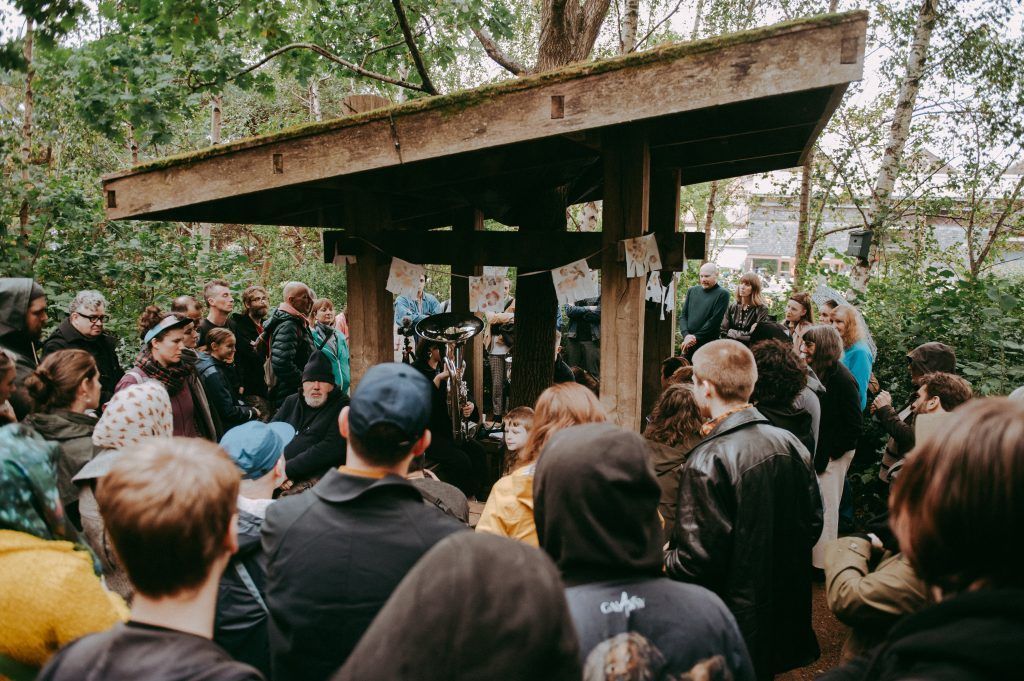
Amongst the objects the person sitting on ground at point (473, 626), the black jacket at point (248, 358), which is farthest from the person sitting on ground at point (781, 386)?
the black jacket at point (248, 358)

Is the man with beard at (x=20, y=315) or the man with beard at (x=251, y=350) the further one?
the man with beard at (x=251, y=350)

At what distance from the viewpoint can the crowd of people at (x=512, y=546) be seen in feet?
3.25

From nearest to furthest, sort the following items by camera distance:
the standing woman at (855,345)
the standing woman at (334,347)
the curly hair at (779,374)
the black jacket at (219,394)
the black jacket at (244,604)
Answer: the black jacket at (244,604) < the curly hair at (779,374) < the black jacket at (219,394) < the standing woman at (855,345) < the standing woman at (334,347)

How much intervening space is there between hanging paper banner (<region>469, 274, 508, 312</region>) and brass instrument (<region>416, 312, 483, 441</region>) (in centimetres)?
65

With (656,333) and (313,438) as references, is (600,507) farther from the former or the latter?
(656,333)

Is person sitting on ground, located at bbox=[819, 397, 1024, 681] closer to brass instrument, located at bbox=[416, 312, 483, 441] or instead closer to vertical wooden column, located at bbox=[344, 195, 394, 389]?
vertical wooden column, located at bbox=[344, 195, 394, 389]

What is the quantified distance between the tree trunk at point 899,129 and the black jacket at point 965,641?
9006 mm

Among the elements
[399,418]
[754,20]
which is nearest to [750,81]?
[399,418]

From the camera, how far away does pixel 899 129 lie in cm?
926

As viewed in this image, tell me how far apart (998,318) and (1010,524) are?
240 inches

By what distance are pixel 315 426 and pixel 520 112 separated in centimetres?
239

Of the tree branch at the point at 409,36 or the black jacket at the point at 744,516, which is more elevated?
the tree branch at the point at 409,36

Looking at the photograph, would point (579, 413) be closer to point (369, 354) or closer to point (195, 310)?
point (369, 354)

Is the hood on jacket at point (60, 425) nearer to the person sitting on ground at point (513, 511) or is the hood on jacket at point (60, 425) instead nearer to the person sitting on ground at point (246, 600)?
the person sitting on ground at point (246, 600)
